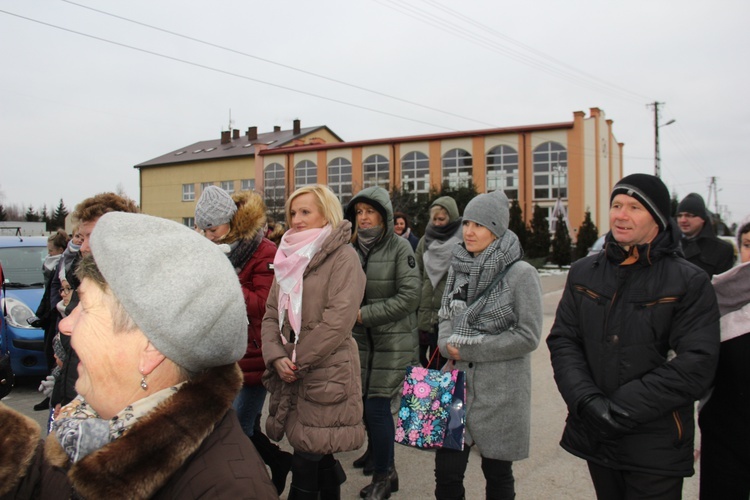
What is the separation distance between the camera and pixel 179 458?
1285 millimetres

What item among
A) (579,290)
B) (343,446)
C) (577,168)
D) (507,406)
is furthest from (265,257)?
(577,168)

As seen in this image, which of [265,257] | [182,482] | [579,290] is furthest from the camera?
[265,257]

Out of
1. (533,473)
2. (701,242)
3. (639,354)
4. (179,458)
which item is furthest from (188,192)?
(179,458)

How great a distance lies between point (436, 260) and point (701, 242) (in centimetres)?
270

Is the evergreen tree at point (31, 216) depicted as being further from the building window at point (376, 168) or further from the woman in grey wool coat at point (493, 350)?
the woman in grey wool coat at point (493, 350)

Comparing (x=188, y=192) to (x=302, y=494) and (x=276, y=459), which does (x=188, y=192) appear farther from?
(x=302, y=494)

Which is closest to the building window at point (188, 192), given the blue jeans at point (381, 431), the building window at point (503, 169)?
the building window at point (503, 169)

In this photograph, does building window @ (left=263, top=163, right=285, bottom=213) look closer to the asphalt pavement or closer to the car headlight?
the car headlight

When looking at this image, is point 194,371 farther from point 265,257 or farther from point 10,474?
point 265,257

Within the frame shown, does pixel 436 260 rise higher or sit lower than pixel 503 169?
lower

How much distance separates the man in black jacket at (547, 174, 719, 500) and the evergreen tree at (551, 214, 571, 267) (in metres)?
32.5

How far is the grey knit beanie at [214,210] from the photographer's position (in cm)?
385

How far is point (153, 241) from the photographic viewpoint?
138 centimetres

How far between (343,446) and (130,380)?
1.86 meters
